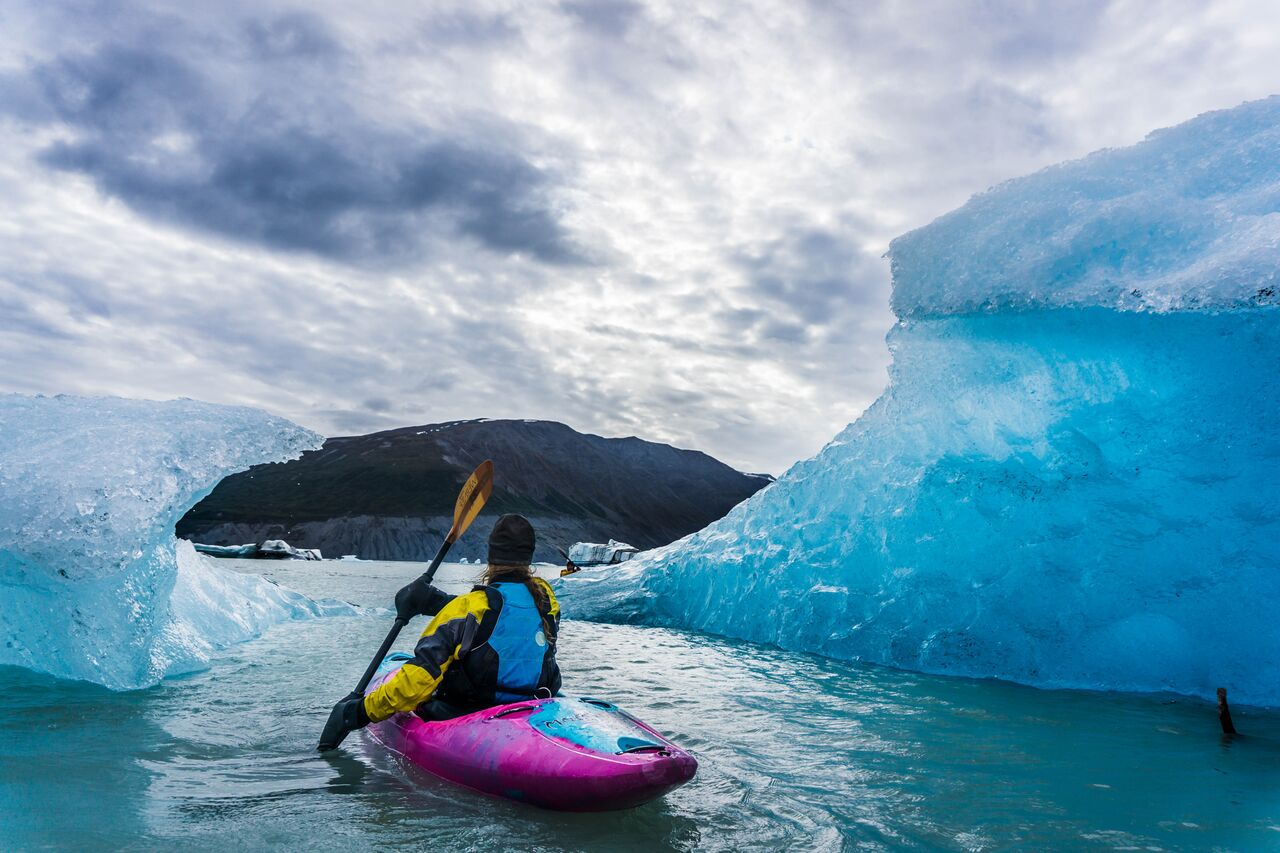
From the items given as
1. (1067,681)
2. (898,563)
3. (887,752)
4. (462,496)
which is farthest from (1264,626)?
(462,496)

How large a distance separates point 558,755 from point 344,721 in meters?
1.90

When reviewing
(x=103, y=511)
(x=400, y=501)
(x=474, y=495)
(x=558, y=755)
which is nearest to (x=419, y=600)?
(x=558, y=755)

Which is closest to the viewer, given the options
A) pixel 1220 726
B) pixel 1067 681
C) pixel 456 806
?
pixel 456 806

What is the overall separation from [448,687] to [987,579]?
7146 mm

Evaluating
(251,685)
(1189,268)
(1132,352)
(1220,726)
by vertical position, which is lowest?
(251,685)

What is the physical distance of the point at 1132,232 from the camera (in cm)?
841

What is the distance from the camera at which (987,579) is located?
9.56m

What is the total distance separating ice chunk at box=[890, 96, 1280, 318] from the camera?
24.4 feet

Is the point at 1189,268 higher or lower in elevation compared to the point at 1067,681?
higher

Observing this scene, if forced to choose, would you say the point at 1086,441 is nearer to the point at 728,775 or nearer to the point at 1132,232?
the point at 1132,232

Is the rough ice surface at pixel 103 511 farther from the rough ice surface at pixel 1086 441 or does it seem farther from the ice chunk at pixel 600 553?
the ice chunk at pixel 600 553

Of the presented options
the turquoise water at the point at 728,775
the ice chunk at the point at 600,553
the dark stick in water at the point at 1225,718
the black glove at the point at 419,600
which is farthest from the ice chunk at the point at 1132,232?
the ice chunk at the point at 600,553

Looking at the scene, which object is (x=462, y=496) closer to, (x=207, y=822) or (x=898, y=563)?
(x=207, y=822)

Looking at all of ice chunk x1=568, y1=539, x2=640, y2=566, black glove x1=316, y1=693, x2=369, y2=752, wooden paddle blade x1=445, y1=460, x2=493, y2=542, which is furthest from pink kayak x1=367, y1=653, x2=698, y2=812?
ice chunk x1=568, y1=539, x2=640, y2=566
